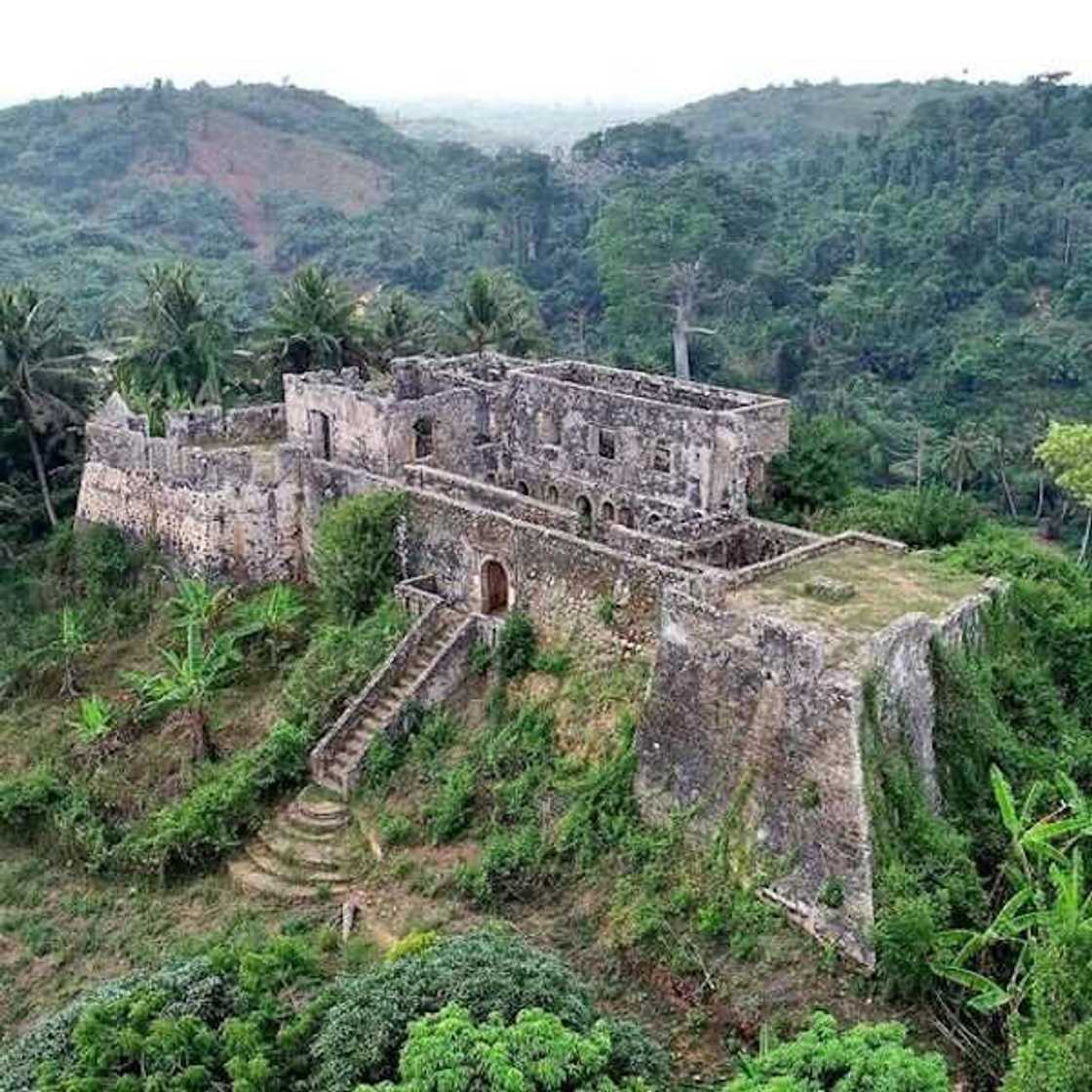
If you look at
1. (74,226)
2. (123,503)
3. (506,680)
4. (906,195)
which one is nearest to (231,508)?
(123,503)

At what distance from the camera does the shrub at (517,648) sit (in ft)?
61.9

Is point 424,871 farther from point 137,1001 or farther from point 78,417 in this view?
point 78,417

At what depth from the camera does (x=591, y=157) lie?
77.8 m

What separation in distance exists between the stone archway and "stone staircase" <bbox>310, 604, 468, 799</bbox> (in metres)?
0.42

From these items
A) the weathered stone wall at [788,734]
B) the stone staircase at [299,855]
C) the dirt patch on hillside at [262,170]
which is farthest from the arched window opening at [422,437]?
the dirt patch on hillside at [262,170]

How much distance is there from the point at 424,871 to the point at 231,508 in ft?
27.8

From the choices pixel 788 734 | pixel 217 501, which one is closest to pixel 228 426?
pixel 217 501

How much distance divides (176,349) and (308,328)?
2.99m

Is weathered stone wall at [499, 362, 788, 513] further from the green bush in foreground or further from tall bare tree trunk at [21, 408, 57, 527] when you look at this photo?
the green bush in foreground

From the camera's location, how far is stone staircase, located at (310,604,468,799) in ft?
61.5

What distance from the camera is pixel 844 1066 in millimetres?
11188

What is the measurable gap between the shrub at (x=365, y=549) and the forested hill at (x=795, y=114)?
247ft

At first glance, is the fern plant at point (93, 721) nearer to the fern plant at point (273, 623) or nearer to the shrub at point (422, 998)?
the fern plant at point (273, 623)

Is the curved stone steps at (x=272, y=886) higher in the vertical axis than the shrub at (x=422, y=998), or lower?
lower
